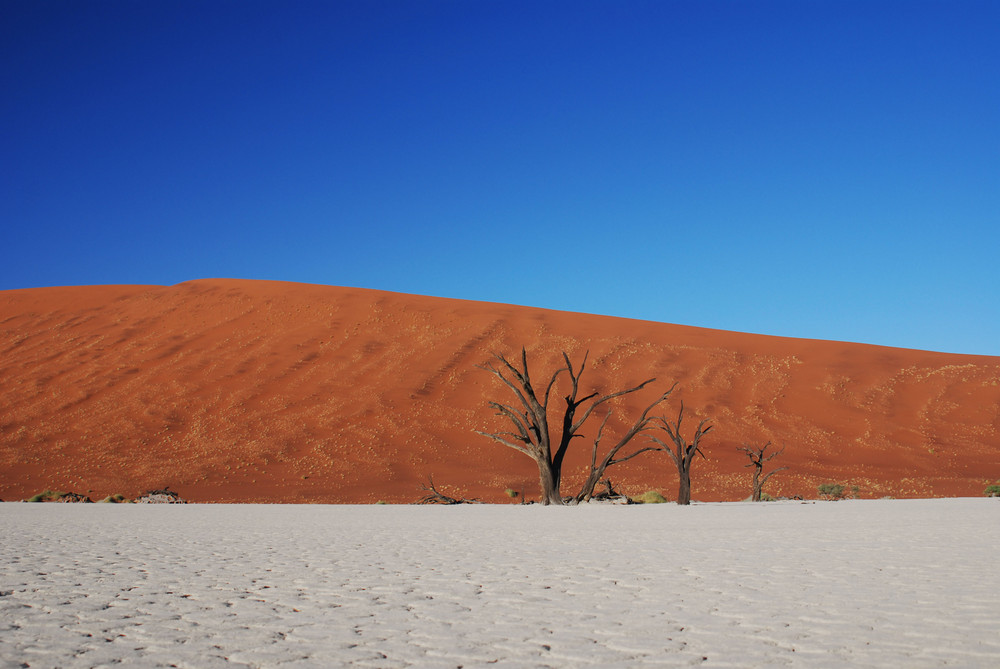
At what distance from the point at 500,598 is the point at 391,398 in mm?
27053

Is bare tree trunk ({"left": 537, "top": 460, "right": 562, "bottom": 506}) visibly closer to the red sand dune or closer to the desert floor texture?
the red sand dune

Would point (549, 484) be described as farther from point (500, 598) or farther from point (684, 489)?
point (500, 598)

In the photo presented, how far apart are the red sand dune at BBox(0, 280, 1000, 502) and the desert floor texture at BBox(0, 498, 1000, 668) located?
13.2m

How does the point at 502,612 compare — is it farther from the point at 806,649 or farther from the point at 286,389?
the point at 286,389

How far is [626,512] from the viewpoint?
13.7 m

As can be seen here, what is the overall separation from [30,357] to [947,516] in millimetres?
39835

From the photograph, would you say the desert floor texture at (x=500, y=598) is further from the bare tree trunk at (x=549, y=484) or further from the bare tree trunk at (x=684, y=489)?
the bare tree trunk at (x=684, y=489)

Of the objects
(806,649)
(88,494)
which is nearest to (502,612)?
(806,649)

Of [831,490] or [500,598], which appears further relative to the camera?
[831,490]

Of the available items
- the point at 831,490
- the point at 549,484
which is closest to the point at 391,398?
the point at 549,484

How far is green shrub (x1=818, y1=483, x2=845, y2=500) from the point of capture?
2148 centimetres

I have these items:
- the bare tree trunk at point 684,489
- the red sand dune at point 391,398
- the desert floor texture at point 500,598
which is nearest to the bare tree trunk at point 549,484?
the bare tree trunk at point 684,489

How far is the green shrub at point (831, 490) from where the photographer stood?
70.5 ft

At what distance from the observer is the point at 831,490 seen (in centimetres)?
2189
